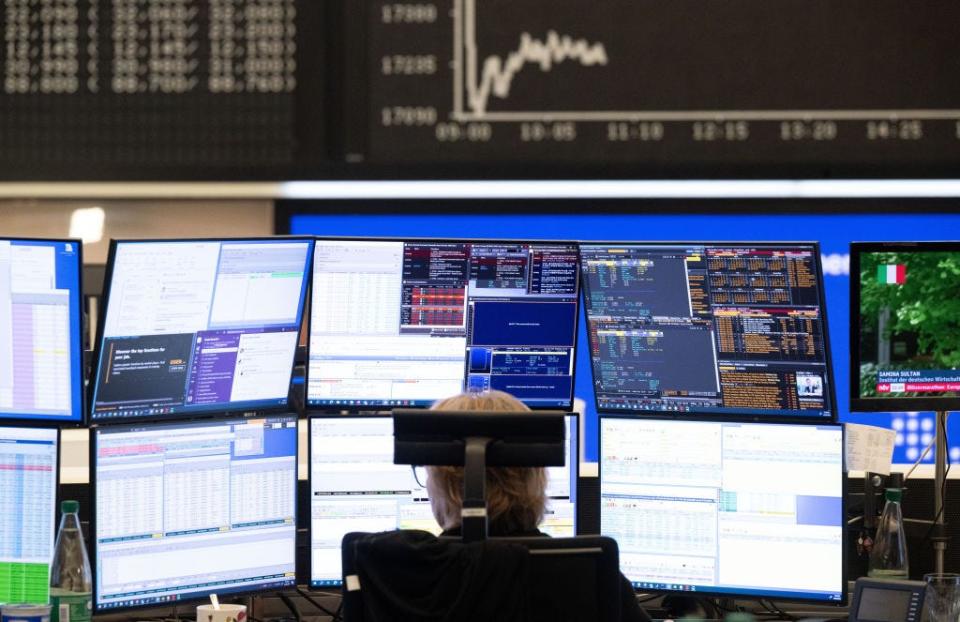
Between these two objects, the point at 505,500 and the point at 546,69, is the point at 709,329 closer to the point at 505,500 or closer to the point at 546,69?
the point at 505,500

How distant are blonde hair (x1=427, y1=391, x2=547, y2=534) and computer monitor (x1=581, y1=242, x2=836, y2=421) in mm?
580

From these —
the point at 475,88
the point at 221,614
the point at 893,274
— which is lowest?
the point at 221,614

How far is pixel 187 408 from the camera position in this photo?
223 centimetres

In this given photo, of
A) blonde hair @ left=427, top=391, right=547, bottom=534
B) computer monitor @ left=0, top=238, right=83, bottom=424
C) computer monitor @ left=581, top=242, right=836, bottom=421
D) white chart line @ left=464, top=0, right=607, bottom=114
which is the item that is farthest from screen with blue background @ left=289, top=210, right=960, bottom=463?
blonde hair @ left=427, top=391, right=547, bottom=534

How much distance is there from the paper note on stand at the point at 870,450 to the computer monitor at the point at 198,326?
1057mm

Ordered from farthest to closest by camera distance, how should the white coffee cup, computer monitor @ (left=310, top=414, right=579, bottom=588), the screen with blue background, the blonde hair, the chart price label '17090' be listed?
Result: the screen with blue background < the chart price label '17090' < computer monitor @ (left=310, top=414, right=579, bottom=588) < the white coffee cup < the blonde hair

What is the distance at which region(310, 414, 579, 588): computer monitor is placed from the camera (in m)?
2.29

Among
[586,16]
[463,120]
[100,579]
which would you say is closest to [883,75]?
[586,16]

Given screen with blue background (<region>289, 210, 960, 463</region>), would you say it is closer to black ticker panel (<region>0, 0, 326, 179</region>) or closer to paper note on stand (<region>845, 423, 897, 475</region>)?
black ticker panel (<region>0, 0, 326, 179</region>)

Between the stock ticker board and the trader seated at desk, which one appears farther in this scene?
the stock ticker board

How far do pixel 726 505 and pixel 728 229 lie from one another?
179 centimetres

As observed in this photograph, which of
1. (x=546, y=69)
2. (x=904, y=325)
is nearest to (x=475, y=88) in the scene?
(x=546, y=69)

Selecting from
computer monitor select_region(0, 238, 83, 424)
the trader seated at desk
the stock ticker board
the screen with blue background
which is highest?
the stock ticker board

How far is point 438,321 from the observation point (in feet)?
7.71
